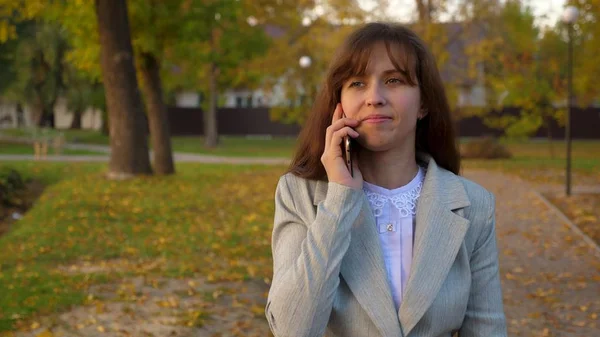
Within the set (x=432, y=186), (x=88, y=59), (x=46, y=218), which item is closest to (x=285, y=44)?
(x=88, y=59)

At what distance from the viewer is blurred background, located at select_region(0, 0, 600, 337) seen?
766cm

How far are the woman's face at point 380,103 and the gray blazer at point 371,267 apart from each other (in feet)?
0.57

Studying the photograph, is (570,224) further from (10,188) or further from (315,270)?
(315,270)

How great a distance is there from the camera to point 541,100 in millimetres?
30578

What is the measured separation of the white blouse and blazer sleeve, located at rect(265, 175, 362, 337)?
12 cm

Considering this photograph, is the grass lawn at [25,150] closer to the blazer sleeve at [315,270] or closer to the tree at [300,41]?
the tree at [300,41]

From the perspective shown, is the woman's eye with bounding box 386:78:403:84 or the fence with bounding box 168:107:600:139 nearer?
the woman's eye with bounding box 386:78:403:84

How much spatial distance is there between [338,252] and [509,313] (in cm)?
556

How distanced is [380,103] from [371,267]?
45cm

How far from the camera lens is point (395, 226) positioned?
251 centimetres

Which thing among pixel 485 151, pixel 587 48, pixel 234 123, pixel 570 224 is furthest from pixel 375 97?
pixel 234 123

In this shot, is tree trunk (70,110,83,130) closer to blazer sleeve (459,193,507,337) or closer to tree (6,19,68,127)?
tree (6,19,68,127)

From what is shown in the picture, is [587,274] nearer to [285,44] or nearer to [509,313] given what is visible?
[509,313]

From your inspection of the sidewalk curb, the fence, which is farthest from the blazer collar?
the fence
